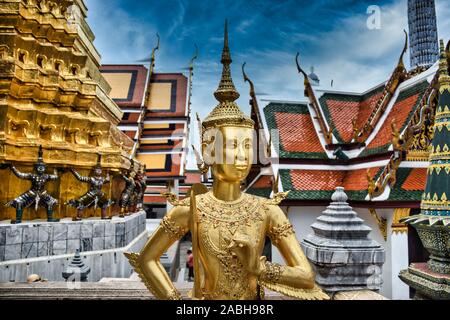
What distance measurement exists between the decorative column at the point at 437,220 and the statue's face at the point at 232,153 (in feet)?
5.62

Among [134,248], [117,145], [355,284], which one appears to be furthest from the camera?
[117,145]

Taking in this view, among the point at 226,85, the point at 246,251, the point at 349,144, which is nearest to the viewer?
the point at 246,251

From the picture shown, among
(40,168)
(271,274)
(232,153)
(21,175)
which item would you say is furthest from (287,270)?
(21,175)

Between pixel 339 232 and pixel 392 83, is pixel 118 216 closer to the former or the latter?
pixel 339 232

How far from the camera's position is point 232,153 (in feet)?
7.88

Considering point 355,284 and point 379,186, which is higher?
point 379,186

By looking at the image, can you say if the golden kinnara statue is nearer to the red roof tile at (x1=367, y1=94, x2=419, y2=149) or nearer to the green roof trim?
the green roof trim

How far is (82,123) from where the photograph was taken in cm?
677

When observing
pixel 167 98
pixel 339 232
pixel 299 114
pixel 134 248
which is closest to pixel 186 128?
pixel 167 98

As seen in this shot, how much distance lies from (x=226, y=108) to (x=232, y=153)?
380mm

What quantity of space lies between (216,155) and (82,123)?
5.25 metres

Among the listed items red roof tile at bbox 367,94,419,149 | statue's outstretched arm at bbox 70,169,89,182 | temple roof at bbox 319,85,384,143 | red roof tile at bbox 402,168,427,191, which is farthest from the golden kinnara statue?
temple roof at bbox 319,85,384,143

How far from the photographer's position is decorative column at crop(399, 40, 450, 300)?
2.72 m

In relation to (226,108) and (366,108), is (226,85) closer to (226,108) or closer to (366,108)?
(226,108)
